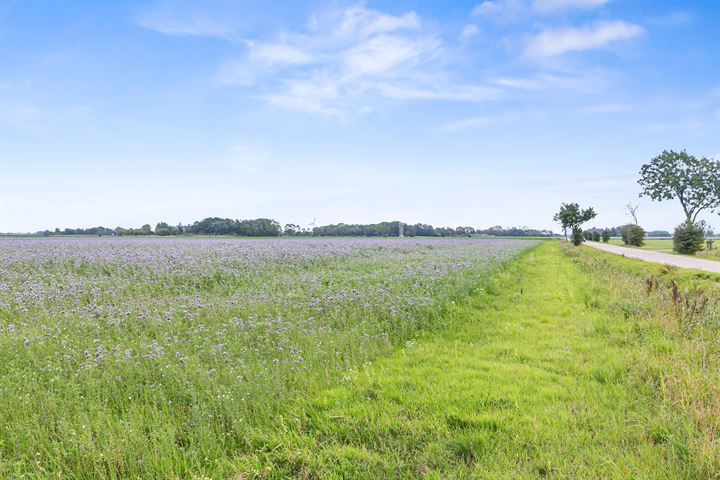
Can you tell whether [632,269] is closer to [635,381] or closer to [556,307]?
[556,307]

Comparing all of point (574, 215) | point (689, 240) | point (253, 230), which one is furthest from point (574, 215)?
point (253, 230)

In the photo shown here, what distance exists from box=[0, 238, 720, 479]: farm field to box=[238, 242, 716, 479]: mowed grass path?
0.07 ft

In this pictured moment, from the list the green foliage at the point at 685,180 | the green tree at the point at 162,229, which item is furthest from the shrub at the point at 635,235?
the green tree at the point at 162,229

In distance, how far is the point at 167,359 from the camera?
209 inches

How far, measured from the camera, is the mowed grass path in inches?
136

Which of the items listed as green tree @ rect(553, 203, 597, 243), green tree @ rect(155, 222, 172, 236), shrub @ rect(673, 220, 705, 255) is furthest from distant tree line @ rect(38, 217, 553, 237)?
shrub @ rect(673, 220, 705, 255)

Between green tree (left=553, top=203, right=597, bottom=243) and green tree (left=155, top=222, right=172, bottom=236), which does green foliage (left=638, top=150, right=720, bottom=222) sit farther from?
green tree (left=155, top=222, right=172, bottom=236)

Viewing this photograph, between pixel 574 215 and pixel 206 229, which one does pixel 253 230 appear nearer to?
pixel 206 229

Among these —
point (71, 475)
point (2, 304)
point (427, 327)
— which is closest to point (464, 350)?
point (427, 327)

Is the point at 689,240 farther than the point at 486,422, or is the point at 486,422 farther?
the point at 689,240

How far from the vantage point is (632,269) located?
19.6m

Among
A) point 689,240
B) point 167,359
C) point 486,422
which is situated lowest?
point 486,422

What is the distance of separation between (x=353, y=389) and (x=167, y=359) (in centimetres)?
262

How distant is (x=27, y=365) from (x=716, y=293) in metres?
17.0
